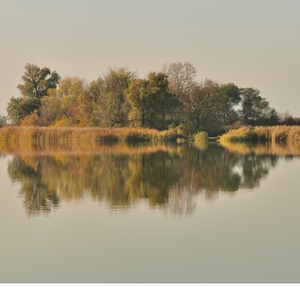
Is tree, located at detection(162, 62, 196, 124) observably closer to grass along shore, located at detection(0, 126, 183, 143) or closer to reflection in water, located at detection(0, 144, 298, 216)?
grass along shore, located at detection(0, 126, 183, 143)

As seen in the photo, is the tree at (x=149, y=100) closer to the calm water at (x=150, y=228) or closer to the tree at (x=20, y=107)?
the tree at (x=20, y=107)

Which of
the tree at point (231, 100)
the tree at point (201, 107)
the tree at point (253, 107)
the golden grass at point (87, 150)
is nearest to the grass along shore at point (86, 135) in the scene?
the tree at point (201, 107)

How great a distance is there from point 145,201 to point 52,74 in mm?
56979

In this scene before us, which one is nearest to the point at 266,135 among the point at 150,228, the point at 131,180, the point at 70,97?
the point at 70,97

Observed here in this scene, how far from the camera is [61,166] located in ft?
62.9

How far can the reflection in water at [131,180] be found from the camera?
11.3 meters

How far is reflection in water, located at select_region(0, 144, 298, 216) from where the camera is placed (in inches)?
446

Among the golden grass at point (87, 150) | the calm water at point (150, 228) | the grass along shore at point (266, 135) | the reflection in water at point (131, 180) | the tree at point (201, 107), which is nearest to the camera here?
the calm water at point (150, 228)

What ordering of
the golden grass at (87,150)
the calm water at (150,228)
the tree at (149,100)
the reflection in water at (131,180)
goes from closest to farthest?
1. the calm water at (150,228)
2. the reflection in water at (131,180)
3. the golden grass at (87,150)
4. the tree at (149,100)

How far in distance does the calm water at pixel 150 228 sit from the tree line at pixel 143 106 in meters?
29.3

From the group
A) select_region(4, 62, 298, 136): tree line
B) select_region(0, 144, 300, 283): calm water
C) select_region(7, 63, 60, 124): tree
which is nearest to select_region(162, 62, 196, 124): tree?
select_region(4, 62, 298, 136): tree line

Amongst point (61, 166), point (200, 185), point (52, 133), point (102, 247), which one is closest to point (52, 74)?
point (52, 133)

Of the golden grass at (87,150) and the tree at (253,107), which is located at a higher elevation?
the tree at (253,107)

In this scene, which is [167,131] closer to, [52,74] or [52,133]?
[52,133]
